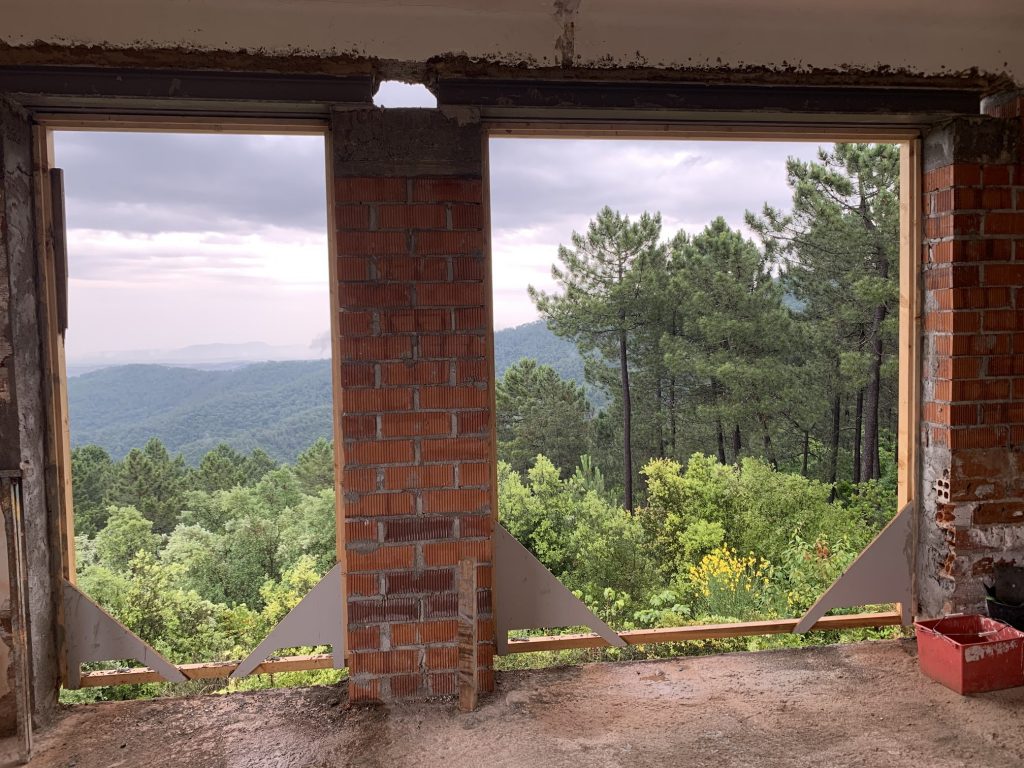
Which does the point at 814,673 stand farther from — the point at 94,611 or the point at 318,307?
the point at 94,611

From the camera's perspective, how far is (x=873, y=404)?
11.8m

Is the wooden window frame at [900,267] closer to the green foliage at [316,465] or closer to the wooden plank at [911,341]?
the wooden plank at [911,341]

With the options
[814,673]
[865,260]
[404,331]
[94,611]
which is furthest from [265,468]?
[865,260]

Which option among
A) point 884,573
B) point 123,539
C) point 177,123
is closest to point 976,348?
point 884,573

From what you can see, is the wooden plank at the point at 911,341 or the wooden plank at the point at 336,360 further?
the wooden plank at the point at 911,341

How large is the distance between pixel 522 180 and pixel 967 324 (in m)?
9.16

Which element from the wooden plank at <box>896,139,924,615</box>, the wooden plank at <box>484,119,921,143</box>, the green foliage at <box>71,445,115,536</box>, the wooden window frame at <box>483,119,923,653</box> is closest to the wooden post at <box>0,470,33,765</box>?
the wooden window frame at <box>483,119,923,653</box>

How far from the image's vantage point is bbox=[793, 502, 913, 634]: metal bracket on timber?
2842 mm

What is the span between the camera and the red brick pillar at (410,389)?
237cm

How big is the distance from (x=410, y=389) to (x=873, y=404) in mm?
11581

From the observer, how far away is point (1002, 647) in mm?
2422

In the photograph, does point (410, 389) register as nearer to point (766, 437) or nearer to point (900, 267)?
point (900, 267)

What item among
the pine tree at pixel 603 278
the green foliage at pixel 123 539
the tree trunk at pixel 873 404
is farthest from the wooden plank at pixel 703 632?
the tree trunk at pixel 873 404

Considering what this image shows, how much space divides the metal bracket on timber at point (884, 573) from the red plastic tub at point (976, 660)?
0.31 m
